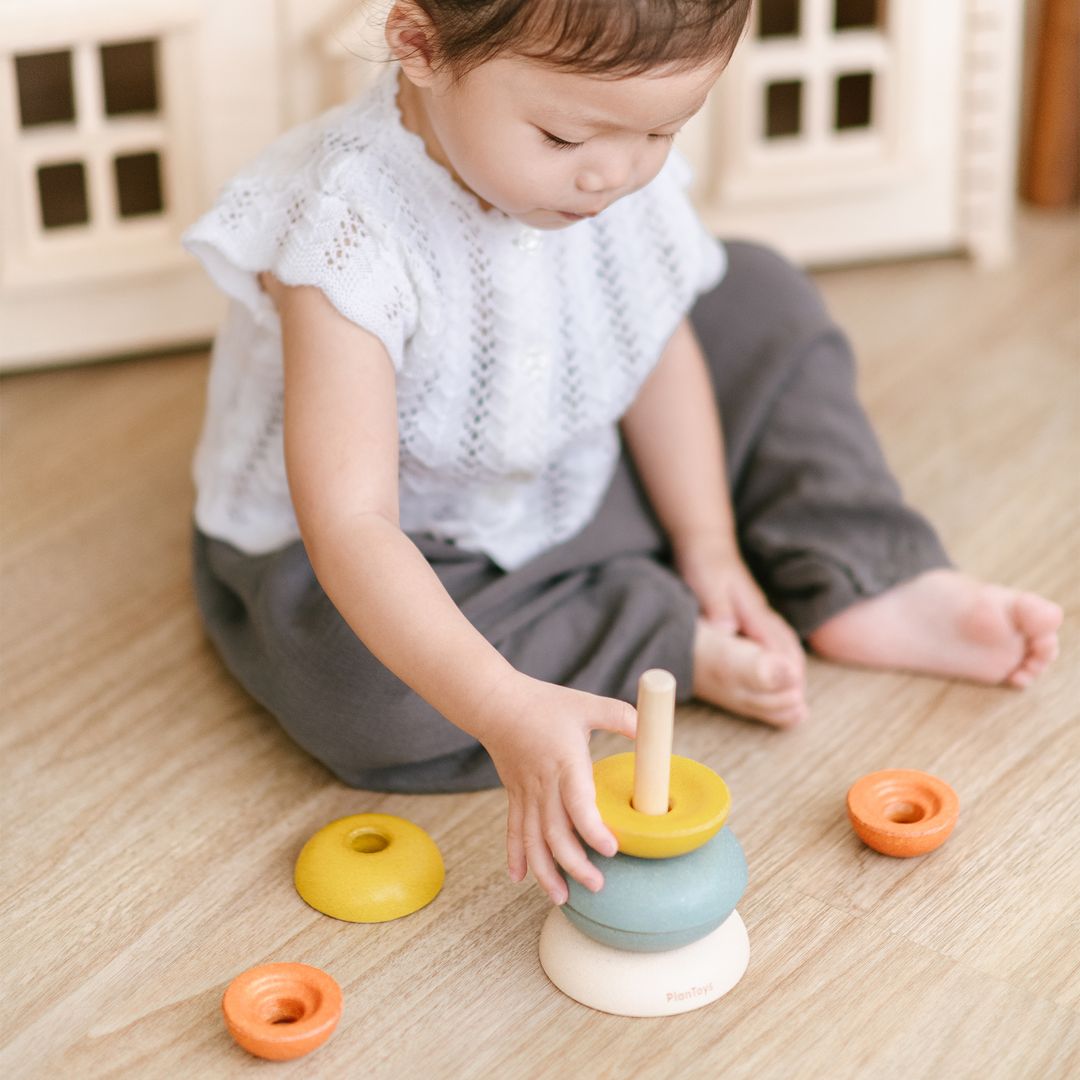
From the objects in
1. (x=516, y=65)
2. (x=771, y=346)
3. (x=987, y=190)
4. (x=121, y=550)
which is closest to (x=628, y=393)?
(x=771, y=346)

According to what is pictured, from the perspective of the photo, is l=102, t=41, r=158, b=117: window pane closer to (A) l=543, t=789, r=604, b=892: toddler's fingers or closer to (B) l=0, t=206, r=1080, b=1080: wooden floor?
(B) l=0, t=206, r=1080, b=1080: wooden floor

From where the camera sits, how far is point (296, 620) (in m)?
0.89

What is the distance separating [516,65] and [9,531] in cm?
63

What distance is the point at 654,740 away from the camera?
2.15 ft

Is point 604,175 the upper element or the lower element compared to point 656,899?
upper

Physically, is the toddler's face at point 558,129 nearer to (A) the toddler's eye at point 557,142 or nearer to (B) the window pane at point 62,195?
(A) the toddler's eye at point 557,142

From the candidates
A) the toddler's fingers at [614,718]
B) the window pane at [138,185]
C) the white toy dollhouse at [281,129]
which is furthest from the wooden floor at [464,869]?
the window pane at [138,185]

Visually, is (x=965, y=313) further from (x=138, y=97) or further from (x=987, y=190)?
(x=138, y=97)

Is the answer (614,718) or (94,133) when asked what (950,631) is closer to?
(614,718)

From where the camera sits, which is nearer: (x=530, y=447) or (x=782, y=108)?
(x=530, y=447)

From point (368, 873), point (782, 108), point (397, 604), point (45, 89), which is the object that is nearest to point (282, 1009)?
point (368, 873)

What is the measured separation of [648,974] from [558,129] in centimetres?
39

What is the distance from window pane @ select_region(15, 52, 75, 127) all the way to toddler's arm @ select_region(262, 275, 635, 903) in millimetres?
656

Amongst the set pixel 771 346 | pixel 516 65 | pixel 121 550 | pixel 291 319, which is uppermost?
pixel 516 65
